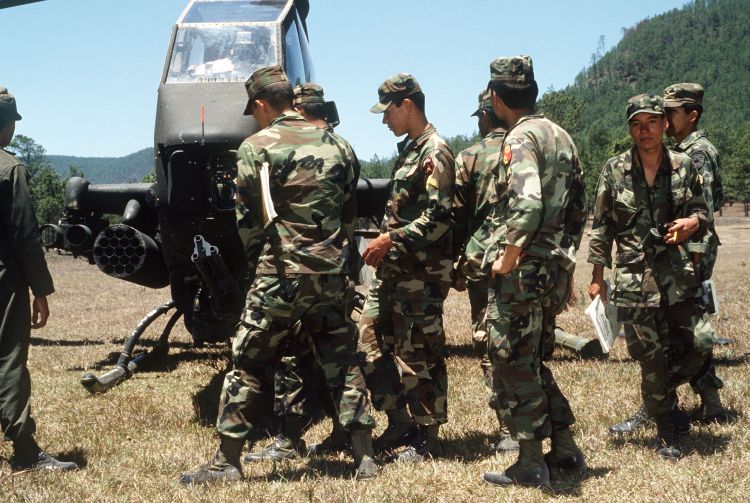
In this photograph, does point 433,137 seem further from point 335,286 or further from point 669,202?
point 669,202

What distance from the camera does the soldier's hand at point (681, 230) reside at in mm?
4291

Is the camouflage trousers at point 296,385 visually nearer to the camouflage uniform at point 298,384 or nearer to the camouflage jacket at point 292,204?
the camouflage uniform at point 298,384

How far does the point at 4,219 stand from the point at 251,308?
1568mm

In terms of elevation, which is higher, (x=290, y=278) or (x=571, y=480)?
(x=290, y=278)

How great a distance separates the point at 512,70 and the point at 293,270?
1481 millimetres

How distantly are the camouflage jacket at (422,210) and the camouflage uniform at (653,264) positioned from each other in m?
0.90

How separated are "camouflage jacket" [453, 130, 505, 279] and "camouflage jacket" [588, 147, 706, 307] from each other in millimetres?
675

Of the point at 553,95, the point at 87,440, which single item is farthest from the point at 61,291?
the point at 553,95

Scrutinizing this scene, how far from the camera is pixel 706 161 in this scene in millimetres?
5156

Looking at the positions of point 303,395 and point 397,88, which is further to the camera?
point 303,395

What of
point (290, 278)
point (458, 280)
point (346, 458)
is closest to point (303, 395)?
point (346, 458)

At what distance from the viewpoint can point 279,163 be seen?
13.2 ft

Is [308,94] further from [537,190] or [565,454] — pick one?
[565,454]

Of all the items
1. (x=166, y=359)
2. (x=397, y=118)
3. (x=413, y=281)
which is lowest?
(x=166, y=359)
